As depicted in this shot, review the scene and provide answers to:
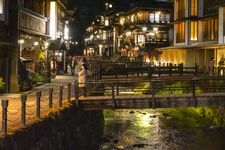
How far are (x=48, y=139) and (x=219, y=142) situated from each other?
14.1 meters

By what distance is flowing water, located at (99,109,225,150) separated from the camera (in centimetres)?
2758

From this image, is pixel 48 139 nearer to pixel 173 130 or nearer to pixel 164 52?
pixel 173 130

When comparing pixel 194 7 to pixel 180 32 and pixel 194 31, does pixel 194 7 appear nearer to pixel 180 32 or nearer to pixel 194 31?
pixel 194 31

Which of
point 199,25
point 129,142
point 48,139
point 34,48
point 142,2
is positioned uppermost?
point 142,2

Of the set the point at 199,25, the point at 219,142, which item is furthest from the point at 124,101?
the point at 199,25

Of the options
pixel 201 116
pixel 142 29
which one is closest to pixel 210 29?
pixel 201 116

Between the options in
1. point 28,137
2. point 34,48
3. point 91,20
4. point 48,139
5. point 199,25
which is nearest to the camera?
point 28,137

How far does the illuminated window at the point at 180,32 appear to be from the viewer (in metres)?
67.6

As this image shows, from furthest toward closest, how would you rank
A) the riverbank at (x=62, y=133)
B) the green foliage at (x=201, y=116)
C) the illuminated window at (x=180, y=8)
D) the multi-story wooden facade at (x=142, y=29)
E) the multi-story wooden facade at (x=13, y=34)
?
the multi-story wooden facade at (x=142, y=29), the illuminated window at (x=180, y=8), the green foliage at (x=201, y=116), the multi-story wooden facade at (x=13, y=34), the riverbank at (x=62, y=133)

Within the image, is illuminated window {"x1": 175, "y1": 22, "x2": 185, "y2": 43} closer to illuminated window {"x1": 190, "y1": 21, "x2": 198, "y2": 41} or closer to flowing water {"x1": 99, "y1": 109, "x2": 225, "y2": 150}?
illuminated window {"x1": 190, "y1": 21, "x2": 198, "y2": 41}

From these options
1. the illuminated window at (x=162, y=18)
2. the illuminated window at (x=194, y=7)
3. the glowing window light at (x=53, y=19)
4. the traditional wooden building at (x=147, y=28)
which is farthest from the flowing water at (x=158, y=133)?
the illuminated window at (x=162, y=18)

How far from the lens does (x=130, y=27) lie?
317 feet

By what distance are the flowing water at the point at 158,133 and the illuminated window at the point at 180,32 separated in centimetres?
2991

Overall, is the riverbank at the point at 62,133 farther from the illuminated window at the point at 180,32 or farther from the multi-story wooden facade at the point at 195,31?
the illuminated window at the point at 180,32
